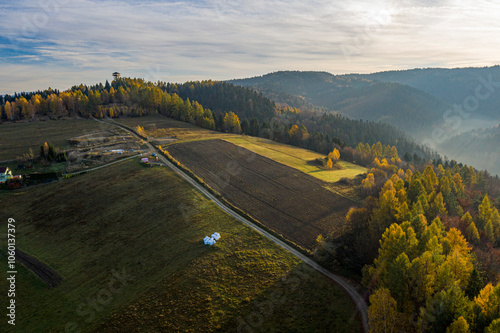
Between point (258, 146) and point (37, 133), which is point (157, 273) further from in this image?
point (37, 133)

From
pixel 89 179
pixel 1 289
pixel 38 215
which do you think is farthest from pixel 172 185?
Answer: pixel 1 289

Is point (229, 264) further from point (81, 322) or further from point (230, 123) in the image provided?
point (230, 123)

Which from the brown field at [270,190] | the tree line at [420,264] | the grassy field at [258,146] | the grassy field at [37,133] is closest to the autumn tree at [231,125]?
the grassy field at [258,146]

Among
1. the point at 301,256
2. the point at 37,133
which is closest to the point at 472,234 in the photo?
the point at 301,256

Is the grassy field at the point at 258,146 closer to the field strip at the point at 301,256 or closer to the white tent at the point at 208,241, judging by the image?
the field strip at the point at 301,256

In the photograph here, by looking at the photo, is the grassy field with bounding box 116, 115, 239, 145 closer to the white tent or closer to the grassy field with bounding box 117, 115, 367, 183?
the grassy field with bounding box 117, 115, 367, 183
